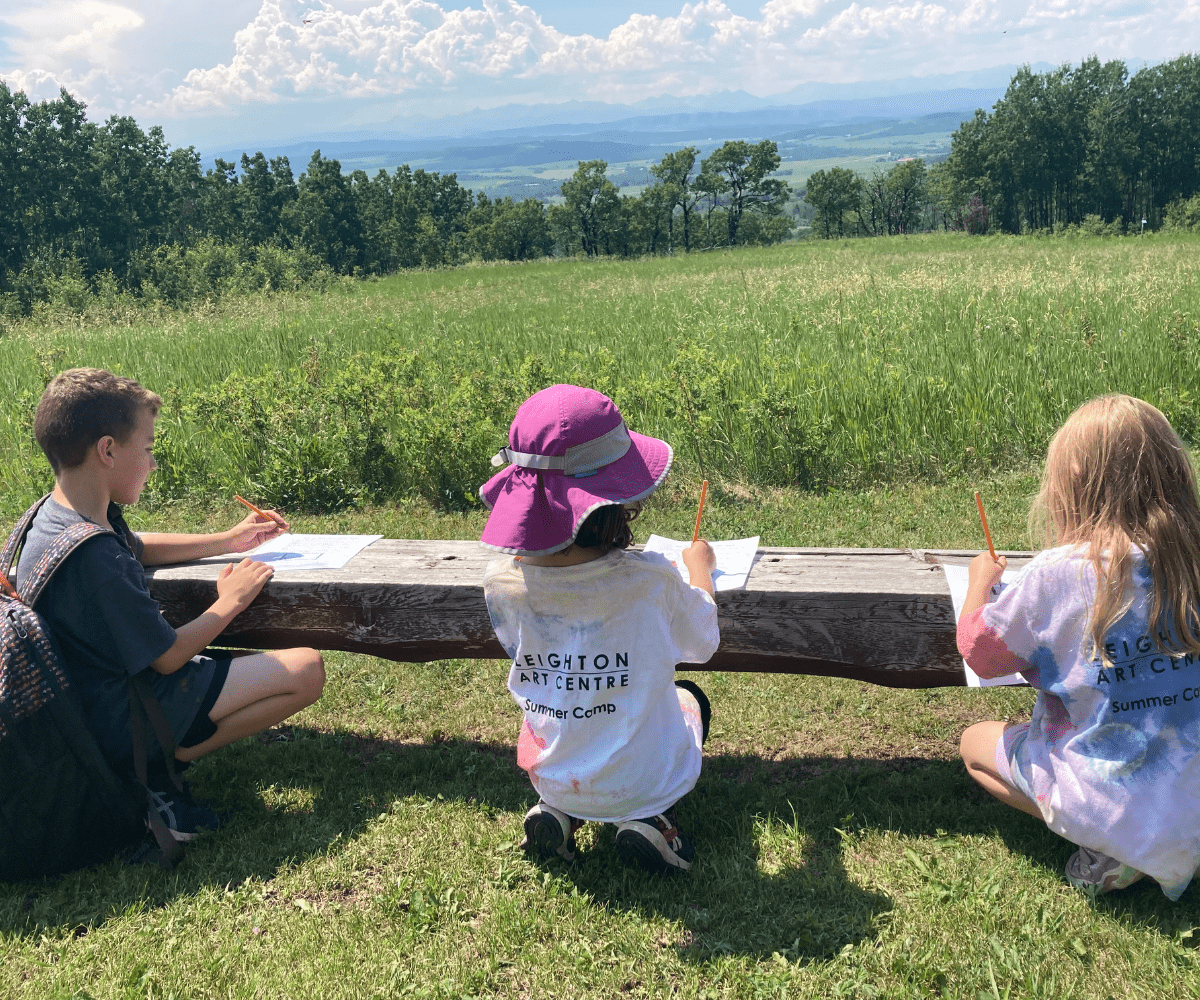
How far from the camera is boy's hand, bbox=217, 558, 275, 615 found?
3039mm

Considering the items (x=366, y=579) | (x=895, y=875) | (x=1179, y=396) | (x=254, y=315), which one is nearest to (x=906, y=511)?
(x=1179, y=396)

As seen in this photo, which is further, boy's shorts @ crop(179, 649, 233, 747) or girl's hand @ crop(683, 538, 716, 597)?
boy's shorts @ crop(179, 649, 233, 747)

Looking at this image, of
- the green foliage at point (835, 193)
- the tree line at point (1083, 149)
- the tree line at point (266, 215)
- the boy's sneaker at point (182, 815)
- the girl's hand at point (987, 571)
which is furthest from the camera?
the green foliage at point (835, 193)

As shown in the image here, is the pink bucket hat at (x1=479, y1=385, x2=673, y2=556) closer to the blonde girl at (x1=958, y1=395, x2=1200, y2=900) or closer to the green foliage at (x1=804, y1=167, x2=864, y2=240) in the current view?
the blonde girl at (x1=958, y1=395, x2=1200, y2=900)

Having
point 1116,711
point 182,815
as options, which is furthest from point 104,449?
point 1116,711

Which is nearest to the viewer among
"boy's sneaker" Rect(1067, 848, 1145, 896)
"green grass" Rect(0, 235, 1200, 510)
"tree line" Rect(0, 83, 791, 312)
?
"boy's sneaker" Rect(1067, 848, 1145, 896)

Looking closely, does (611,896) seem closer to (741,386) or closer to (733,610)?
(733,610)

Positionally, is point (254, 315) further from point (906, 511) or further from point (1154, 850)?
point (1154, 850)

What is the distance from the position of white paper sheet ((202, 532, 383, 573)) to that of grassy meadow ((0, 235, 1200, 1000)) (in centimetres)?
85

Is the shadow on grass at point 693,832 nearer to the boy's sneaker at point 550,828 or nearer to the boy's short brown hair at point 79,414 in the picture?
the boy's sneaker at point 550,828

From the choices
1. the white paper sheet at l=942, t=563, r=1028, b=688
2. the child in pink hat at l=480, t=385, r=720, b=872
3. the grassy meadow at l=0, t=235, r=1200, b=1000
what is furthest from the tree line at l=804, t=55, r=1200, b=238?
the child in pink hat at l=480, t=385, r=720, b=872

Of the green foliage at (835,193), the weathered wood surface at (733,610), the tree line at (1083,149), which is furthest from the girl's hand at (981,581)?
the green foliage at (835,193)

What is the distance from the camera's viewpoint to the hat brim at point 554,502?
2.18m

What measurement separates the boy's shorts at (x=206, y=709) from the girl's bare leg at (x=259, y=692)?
0.01 meters
